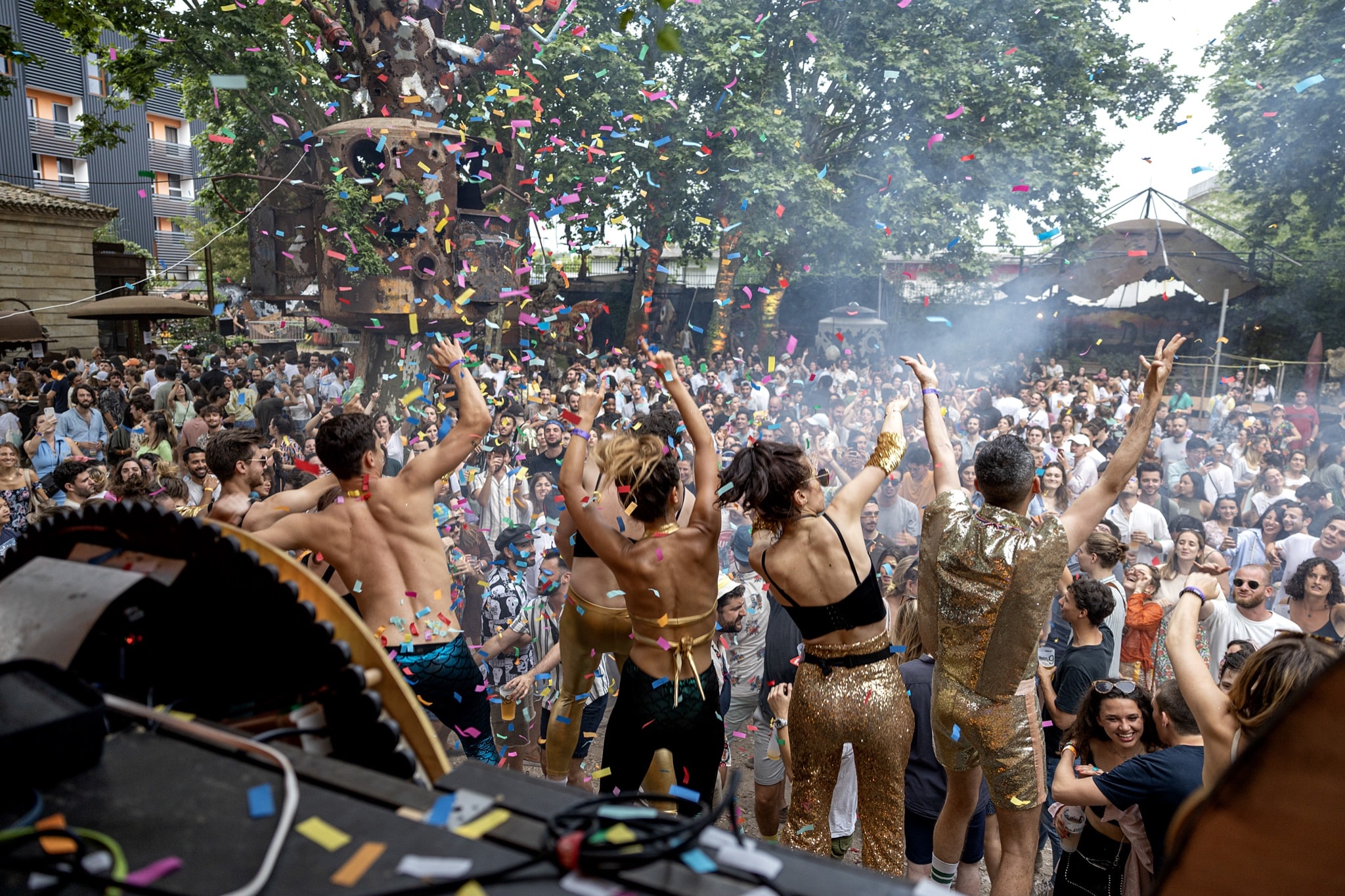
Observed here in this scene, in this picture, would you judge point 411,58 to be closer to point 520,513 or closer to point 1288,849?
point 520,513

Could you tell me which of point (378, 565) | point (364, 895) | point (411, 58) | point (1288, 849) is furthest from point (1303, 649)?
point (411, 58)

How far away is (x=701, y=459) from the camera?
3680mm

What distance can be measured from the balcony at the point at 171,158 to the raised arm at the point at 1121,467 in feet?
166

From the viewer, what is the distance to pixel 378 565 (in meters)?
3.95

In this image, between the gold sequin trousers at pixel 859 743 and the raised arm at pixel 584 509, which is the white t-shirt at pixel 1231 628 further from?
the raised arm at pixel 584 509

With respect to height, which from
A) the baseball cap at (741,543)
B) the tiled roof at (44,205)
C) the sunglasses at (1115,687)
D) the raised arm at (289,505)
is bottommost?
the baseball cap at (741,543)

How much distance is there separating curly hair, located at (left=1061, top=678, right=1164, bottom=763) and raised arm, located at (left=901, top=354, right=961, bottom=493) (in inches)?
37.6

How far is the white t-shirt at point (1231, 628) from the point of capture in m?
4.62

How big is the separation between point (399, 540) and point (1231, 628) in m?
4.19

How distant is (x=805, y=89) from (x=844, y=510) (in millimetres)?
19598

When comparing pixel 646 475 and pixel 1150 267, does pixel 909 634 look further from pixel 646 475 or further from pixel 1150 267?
pixel 1150 267

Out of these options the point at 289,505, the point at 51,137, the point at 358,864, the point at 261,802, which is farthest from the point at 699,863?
the point at 51,137

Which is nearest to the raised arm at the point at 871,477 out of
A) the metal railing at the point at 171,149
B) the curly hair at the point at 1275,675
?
the curly hair at the point at 1275,675

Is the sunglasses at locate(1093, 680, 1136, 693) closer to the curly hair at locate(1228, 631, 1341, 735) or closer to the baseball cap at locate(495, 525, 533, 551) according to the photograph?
the curly hair at locate(1228, 631, 1341, 735)
